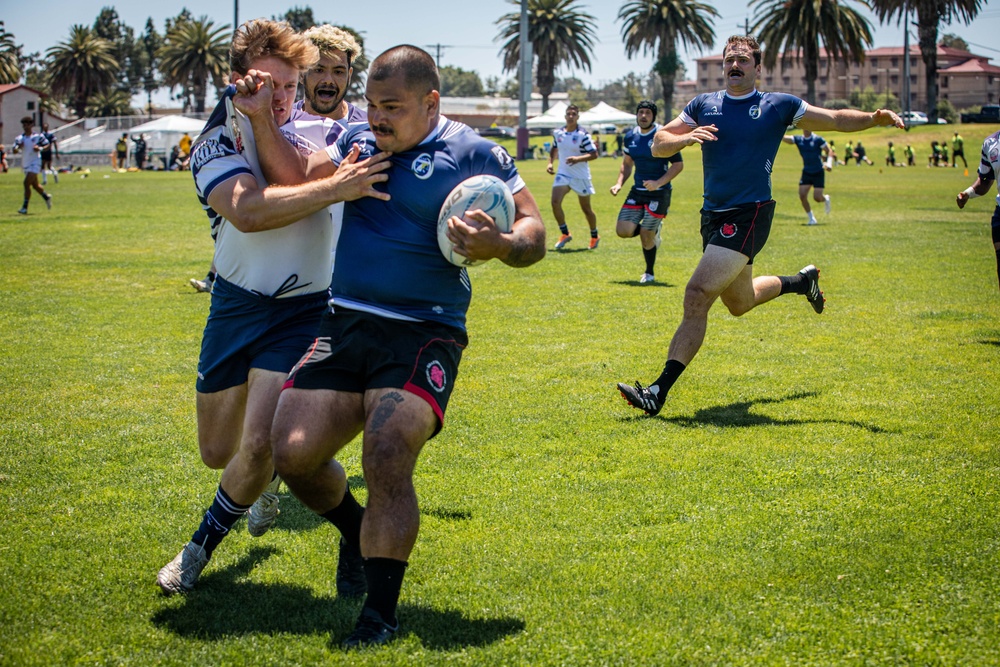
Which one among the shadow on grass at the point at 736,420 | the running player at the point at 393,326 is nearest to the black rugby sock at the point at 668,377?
the shadow on grass at the point at 736,420

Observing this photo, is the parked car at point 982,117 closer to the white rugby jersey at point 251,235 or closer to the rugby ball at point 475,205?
the white rugby jersey at point 251,235

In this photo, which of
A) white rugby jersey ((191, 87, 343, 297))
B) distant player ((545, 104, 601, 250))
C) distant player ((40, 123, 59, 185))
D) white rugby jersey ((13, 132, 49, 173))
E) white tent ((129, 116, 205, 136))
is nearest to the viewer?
white rugby jersey ((191, 87, 343, 297))

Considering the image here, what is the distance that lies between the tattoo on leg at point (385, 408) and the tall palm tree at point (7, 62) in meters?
111

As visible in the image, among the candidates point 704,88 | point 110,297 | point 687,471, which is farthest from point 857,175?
point 704,88

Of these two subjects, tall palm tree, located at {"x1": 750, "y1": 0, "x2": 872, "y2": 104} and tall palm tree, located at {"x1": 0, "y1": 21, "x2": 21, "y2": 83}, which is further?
tall palm tree, located at {"x1": 0, "y1": 21, "x2": 21, "y2": 83}

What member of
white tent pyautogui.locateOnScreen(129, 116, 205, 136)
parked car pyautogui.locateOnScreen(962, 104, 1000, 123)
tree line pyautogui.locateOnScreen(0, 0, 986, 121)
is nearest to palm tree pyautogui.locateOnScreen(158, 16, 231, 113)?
tree line pyautogui.locateOnScreen(0, 0, 986, 121)

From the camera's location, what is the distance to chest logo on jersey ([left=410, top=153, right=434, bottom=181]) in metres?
4.16

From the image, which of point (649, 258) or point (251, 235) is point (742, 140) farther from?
point (649, 258)

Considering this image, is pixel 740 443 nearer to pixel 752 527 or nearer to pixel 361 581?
pixel 752 527

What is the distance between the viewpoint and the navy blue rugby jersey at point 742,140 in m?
7.80

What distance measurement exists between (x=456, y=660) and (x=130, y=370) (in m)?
6.21

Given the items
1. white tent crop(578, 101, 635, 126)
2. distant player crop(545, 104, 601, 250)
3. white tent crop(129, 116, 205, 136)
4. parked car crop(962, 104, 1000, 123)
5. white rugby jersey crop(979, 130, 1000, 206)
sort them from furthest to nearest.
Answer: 1. parked car crop(962, 104, 1000, 123)
2. white tent crop(578, 101, 635, 126)
3. white tent crop(129, 116, 205, 136)
4. distant player crop(545, 104, 601, 250)
5. white rugby jersey crop(979, 130, 1000, 206)

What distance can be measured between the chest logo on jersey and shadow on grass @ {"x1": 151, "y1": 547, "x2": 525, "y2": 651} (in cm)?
186

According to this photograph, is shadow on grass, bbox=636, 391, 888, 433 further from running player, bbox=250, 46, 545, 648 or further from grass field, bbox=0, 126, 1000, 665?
running player, bbox=250, 46, 545, 648
